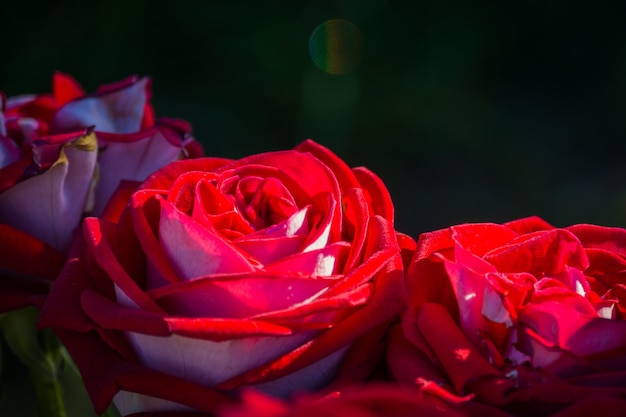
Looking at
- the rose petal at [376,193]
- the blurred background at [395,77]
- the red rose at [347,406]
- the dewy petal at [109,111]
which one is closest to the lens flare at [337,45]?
the blurred background at [395,77]

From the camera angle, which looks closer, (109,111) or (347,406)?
(347,406)

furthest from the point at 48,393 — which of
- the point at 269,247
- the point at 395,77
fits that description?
the point at 395,77

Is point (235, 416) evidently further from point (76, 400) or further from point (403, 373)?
point (76, 400)

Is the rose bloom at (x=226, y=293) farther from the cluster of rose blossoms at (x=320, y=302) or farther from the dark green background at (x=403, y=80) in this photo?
the dark green background at (x=403, y=80)

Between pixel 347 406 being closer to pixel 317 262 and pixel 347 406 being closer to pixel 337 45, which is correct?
pixel 317 262

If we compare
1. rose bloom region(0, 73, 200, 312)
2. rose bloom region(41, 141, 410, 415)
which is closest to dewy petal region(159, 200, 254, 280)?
rose bloom region(41, 141, 410, 415)

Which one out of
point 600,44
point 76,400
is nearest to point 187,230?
point 76,400

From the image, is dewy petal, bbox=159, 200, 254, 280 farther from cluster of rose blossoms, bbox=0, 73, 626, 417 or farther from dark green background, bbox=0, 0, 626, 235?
dark green background, bbox=0, 0, 626, 235
